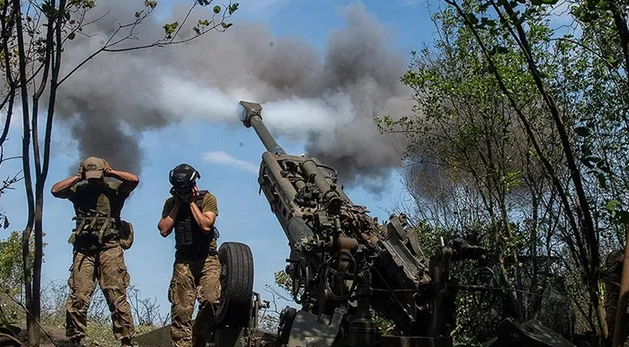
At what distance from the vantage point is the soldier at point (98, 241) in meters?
7.42

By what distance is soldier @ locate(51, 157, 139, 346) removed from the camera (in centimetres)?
742

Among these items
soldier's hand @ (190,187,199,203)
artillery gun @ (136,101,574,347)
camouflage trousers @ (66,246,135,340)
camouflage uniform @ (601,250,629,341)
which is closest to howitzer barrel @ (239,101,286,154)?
artillery gun @ (136,101,574,347)

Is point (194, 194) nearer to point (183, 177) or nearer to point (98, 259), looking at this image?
point (183, 177)

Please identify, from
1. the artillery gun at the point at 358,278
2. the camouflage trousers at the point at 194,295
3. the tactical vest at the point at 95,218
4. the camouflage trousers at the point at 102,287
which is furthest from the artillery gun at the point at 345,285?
the tactical vest at the point at 95,218

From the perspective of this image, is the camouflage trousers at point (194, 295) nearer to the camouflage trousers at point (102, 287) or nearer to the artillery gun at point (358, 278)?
the camouflage trousers at point (102, 287)

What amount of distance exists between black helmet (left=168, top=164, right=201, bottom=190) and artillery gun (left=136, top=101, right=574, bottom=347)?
0.66 meters

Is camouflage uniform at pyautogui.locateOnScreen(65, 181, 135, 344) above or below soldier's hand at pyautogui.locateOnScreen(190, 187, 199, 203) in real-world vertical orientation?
below

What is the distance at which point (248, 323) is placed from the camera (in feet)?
24.0

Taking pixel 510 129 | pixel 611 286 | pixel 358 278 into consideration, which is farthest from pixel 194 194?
pixel 510 129

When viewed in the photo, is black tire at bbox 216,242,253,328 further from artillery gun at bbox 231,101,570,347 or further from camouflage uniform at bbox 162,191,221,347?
artillery gun at bbox 231,101,570,347

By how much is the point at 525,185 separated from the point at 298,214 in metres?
6.03

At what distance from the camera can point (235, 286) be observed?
7383mm

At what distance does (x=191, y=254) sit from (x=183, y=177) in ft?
2.25

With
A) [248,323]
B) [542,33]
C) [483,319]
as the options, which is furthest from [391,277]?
[542,33]
